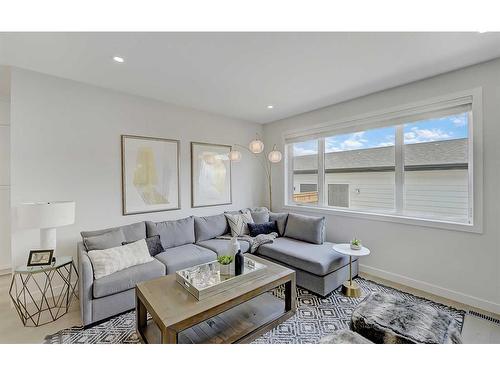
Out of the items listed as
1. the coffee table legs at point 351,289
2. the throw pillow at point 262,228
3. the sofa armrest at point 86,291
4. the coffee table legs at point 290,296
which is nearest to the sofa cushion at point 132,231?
the sofa armrest at point 86,291

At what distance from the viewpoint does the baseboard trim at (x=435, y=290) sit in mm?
2287

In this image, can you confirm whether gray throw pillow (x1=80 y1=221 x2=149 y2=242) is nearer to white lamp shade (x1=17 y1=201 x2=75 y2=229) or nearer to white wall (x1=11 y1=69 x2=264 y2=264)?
white wall (x1=11 y1=69 x2=264 y2=264)

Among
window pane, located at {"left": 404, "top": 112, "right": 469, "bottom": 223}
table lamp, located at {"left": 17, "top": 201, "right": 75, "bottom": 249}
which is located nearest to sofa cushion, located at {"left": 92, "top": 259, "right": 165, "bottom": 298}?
table lamp, located at {"left": 17, "top": 201, "right": 75, "bottom": 249}

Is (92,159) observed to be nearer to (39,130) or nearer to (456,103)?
(39,130)

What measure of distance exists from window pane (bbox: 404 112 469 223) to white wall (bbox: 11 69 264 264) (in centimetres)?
347

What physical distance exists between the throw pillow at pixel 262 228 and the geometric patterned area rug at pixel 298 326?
48.5 inches

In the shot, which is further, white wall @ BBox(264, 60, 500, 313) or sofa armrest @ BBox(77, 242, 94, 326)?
white wall @ BBox(264, 60, 500, 313)

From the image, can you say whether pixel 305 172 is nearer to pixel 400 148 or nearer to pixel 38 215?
pixel 400 148

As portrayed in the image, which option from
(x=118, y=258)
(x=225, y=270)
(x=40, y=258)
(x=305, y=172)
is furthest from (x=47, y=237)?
(x=305, y=172)

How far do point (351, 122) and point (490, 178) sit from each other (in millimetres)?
1731

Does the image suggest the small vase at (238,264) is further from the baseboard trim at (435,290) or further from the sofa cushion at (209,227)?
the baseboard trim at (435,290)

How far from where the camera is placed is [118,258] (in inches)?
90.8

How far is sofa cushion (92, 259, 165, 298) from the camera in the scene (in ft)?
6.83

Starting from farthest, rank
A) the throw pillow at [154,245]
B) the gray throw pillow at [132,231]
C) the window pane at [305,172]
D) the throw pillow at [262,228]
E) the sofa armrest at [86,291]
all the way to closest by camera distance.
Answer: the window pane at [305,172], the throw pillow at [262,228], the throw pillow at [154,245], the gray throw pillow at [132,231], the sofa armrest at [86,291]
